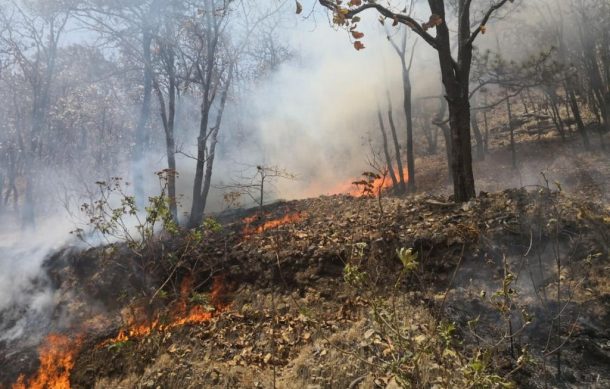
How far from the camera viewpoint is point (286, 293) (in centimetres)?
576

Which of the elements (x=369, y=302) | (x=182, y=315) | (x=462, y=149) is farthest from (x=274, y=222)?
(x=369, y=302)

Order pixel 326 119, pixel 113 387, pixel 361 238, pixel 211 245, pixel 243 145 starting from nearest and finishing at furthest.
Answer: pixel 113 387 → pixel 361 238 → pixel 211 245 → pixel 243 145 → pixel 326 119

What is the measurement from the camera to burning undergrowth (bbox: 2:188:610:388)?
151 inches

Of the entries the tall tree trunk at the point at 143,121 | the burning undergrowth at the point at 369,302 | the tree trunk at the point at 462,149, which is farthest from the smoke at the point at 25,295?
the tree trunk at the point at 462,149

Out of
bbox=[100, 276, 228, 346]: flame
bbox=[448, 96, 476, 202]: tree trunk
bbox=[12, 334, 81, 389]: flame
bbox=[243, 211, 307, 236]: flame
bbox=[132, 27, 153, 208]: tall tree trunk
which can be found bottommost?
bbox=[12, 334, 81, 389]: flame

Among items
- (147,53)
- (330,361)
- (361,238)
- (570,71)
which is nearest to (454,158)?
(361,238)

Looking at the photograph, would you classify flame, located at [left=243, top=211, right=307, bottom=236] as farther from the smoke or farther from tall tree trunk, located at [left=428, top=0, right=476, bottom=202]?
the smoke

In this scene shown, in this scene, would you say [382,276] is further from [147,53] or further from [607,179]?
[147,53]

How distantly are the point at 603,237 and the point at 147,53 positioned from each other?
40.5 feet

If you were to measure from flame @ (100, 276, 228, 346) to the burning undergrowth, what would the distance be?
1.3 inches

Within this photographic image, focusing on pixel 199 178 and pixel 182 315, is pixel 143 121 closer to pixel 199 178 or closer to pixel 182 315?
pixel 199 178

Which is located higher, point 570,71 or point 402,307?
point 570,71

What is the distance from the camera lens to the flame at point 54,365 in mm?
5262

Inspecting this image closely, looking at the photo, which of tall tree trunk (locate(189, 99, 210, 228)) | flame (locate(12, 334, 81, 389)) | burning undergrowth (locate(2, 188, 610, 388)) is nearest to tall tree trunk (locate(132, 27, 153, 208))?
tall tree trunk (locate(189, 99, 210, 228))
